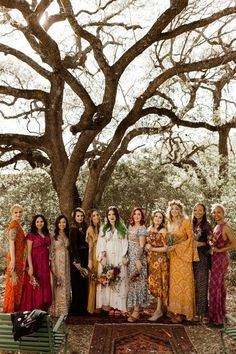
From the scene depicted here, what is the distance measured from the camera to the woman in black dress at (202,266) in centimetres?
680

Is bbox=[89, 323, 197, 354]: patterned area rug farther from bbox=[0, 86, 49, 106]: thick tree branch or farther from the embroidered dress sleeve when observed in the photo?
bbox=[0, 86, 49, 106]: thick tree branch

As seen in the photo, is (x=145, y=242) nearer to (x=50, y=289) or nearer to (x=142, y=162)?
(x=50, y=289)

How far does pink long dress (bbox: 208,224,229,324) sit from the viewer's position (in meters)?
6.62

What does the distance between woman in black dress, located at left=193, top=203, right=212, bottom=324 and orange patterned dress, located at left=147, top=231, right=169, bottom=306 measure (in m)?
0.49

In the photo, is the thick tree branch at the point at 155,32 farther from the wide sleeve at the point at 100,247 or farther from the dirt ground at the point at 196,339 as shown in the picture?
the dirt ground at the point at 196,339

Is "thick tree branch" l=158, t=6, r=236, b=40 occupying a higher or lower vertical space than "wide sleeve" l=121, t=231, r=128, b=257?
higher

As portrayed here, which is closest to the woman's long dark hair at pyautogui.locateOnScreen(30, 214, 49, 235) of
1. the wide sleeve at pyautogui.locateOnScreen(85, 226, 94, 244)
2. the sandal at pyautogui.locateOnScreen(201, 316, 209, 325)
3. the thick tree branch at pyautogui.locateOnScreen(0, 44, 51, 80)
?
the wide sleeve at pyautogui.locateOnScreen(85, 226, 94, 244)

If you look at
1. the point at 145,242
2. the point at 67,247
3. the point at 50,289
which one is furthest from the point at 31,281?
the point at 145,242

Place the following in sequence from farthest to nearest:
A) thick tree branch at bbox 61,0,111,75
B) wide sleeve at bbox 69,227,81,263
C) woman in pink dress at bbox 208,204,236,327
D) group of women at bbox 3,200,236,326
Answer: thick tree branch at bbox 61,0,111,75 → wide sleeve at bbox 69,227,81,263 → group of women at bbox 3,200,236,326 → woman in pink dress at bbox 208,204,236,327

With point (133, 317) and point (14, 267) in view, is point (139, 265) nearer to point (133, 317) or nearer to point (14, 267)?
point (133, 317)

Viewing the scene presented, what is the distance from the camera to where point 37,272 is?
6867 mm

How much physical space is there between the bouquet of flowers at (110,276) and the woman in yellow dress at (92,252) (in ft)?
0.70

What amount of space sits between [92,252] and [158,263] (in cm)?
117

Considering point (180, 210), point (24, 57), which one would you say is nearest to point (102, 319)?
point (180, 210)
